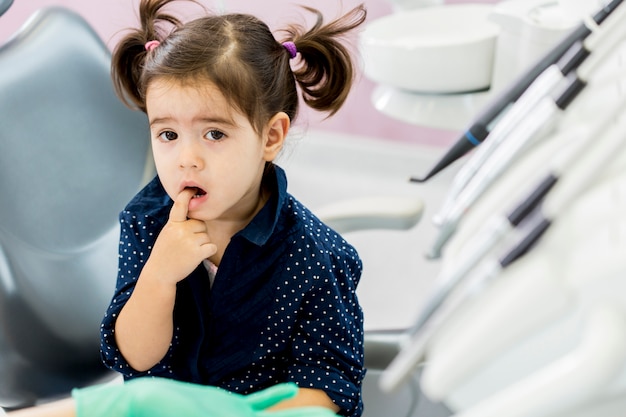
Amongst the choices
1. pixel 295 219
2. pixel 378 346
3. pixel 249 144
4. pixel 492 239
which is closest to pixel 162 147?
pixel 249 144

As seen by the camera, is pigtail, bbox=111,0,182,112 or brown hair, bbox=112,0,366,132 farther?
pigtail, bbox=111,0,182,112

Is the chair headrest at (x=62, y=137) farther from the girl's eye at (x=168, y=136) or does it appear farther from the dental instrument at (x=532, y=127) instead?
the dental instrument at (x=532, y=127)

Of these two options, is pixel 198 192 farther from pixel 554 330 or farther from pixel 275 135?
pixel 554 330

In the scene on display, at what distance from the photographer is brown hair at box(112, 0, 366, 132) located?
880mm

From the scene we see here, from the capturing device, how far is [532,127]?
36 centimetres

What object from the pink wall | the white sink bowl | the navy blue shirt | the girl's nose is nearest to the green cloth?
the girl's nose

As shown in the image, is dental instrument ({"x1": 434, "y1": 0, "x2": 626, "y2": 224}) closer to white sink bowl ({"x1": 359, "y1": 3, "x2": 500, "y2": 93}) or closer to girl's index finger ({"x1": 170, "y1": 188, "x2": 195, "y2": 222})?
girl's index finger ({"x1": 170, "y1": 188, "x2": 195, "y2": 222})

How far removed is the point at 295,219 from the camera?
1.00 metres

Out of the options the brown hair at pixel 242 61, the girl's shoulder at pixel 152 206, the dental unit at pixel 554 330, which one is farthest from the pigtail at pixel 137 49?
the dental unit at pixel 554 330

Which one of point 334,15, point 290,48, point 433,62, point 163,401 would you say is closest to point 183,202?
point 290,48

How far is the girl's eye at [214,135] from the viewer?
86 cm

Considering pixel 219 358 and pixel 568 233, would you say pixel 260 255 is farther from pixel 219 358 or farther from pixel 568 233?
pixel 568 233

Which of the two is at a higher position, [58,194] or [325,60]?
[325,60]

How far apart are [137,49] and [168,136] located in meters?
0.20
